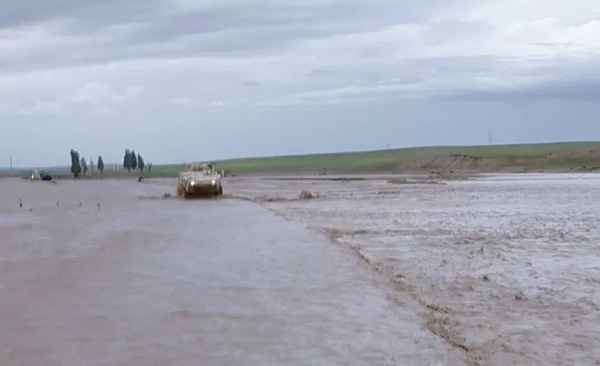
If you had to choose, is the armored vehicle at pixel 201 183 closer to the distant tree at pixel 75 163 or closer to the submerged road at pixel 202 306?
the submerged road at pixel 202 306

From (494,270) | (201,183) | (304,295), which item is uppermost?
(201,183)

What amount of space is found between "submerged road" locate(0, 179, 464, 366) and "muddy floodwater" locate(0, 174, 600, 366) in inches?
1.4

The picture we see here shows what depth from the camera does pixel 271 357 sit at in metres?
9.57

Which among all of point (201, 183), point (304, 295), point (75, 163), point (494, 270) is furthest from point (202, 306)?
point (75, 163)

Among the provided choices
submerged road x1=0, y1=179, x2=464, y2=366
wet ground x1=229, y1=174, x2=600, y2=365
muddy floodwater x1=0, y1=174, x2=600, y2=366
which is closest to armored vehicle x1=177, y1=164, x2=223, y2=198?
wet ground x1=229, y1=174, x2=600, y2=365

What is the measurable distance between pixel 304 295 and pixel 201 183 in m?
41.5

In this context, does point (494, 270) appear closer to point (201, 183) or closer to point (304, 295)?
point (304, 295)

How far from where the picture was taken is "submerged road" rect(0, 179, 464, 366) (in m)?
9.77

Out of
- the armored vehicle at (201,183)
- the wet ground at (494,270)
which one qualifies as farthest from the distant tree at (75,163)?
the wet ground at (494,270)

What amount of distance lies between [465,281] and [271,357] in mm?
6791

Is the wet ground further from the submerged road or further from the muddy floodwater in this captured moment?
the submerged road

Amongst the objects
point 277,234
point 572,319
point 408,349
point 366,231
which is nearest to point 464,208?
point 366,231

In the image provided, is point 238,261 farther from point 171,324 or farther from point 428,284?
point 171,324

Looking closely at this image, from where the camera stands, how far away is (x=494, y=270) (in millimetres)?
17062
